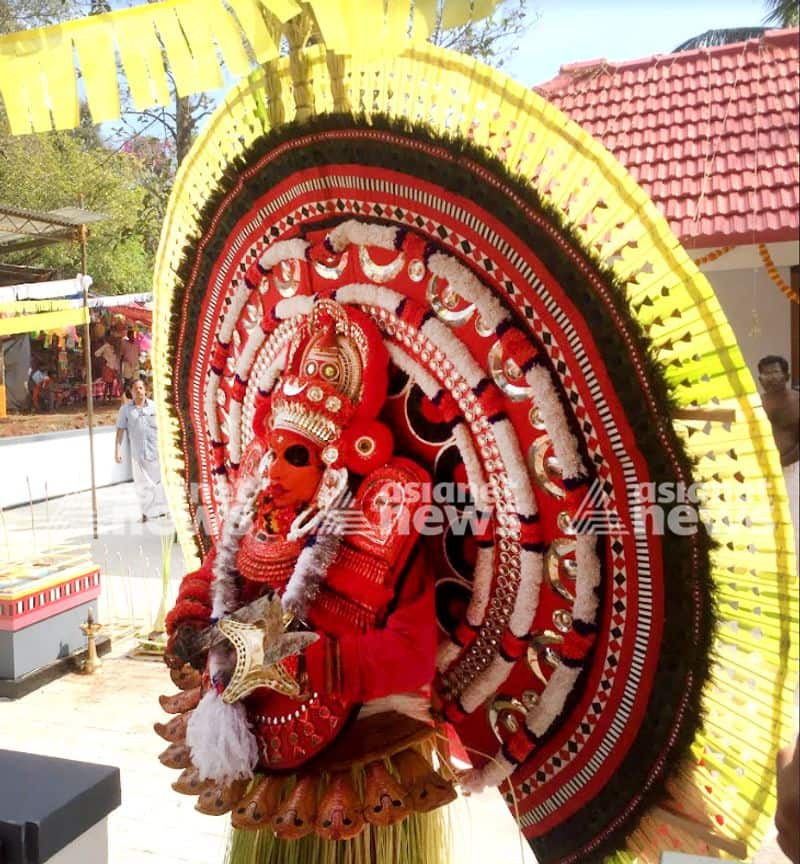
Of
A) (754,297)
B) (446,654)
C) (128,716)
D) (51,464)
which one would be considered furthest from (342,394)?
(128,716)

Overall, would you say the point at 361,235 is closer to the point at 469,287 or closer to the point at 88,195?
the point at 469,287

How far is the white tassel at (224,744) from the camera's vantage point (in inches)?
36.5

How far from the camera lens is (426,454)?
40.1 inches

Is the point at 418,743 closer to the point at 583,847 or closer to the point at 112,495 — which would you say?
the point at 583,847

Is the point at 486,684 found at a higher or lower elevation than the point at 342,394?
lower

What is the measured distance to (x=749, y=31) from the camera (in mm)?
802

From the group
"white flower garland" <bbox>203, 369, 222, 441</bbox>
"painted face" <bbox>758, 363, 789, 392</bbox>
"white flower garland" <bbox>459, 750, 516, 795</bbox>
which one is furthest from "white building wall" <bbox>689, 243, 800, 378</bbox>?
"white flower garland" <bbox>203, 369, 222, 441</bbox>

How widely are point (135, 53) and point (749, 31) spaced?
0.80 meters

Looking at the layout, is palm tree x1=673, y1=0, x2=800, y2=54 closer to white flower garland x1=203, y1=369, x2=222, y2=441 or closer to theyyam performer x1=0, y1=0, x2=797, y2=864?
theyyam performer x1=0, y1=0, x2=797, y2=864

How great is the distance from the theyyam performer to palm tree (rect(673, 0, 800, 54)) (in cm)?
17

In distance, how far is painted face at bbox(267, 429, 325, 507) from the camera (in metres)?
0.98

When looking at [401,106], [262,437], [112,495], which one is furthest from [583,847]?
[112,495]

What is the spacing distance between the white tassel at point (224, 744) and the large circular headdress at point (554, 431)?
0.26m

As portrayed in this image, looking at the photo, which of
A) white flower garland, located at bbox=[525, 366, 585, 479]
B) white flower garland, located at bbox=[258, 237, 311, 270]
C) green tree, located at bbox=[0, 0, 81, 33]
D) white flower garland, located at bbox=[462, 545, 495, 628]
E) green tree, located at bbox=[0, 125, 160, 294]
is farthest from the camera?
green tree, located at bbox=[0, 125, 160, 294]
